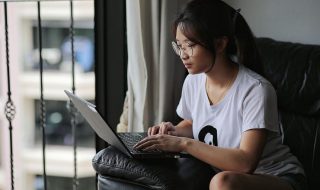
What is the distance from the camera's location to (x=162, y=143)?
170 cm

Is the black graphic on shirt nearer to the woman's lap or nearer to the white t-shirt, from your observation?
the white t-shirt

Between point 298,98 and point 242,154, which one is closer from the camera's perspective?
point 242,154

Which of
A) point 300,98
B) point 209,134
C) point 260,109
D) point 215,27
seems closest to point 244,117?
point 260,109

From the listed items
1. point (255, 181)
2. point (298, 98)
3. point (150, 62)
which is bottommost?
point (255, 181)

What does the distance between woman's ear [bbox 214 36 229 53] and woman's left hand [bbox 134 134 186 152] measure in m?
0.32

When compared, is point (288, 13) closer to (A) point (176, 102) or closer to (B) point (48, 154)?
(A) point (176, 102)

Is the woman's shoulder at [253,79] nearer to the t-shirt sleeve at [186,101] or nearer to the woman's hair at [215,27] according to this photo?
the woman's hair at [215,27]

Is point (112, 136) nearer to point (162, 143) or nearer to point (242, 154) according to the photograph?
point (162, 143)

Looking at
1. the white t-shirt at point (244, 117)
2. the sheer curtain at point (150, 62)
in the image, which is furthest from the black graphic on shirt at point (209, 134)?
the sheer curtain at point (150, 62)

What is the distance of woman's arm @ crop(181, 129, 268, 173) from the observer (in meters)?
1.58

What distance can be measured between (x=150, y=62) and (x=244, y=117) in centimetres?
88

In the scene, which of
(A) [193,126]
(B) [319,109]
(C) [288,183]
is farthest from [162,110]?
(C) [288,183]

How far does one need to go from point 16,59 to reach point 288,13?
1.79 meters

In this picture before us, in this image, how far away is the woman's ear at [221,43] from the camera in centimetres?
170
